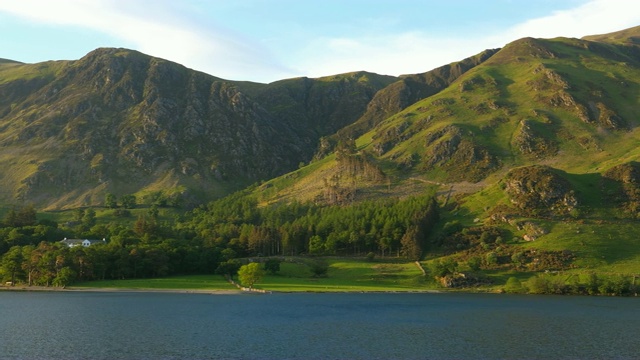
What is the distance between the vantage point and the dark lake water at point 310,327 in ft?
257

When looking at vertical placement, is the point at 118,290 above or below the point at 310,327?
below

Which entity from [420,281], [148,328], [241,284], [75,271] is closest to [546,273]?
[420,281]

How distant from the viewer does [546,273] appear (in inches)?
7156

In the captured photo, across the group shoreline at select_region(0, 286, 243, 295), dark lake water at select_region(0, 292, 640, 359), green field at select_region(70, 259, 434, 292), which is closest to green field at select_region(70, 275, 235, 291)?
green field at select_region(70, 259, 434, 292)

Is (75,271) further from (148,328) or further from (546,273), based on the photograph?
(546,273)

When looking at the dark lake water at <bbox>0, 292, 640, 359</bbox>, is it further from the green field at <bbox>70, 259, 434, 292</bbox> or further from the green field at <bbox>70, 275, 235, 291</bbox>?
the green field at <bbox>70, 259, 434, 292</bbox>

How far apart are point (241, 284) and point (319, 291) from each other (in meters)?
28.5

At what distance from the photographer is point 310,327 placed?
3954 inches

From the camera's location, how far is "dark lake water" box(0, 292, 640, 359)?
257 feet

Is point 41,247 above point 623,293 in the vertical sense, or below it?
above

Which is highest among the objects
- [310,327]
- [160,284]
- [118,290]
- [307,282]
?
[310,327]

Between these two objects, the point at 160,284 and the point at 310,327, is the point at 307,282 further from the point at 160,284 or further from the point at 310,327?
the point at 310,327

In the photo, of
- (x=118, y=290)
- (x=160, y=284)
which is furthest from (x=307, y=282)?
(x=118, y=290)

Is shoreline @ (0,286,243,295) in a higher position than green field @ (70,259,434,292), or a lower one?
higher
